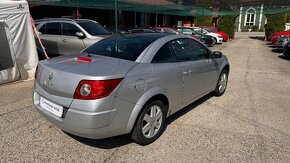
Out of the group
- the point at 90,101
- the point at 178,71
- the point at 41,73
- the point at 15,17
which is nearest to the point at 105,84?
the point at 90,101

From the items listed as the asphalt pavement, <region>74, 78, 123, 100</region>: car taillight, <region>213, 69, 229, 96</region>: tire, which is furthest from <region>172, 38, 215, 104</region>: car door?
<region>74, 78, 123, 100</region>: car taillight

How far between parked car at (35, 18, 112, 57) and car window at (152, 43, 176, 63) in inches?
179

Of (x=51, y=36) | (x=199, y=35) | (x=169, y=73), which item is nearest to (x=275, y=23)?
(x=199, y=35)

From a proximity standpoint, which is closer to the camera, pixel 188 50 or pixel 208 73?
pixel 188 50

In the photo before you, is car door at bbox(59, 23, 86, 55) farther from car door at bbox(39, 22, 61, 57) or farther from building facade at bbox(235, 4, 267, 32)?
building facade at bbox(235, 4, 267, 32)

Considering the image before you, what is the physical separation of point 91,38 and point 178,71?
4.87 m

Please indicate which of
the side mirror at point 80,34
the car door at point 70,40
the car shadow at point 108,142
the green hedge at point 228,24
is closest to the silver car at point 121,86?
the car shadow at point 108,142

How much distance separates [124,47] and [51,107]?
1.34 m

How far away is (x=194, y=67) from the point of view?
4.00 metres

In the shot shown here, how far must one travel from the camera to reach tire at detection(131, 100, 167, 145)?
10.2 ft

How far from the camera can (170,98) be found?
11.6 feet

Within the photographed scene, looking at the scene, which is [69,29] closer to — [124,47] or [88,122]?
[124,47]

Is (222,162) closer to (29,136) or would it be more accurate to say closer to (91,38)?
(29,136)

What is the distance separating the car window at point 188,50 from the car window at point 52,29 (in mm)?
5802
